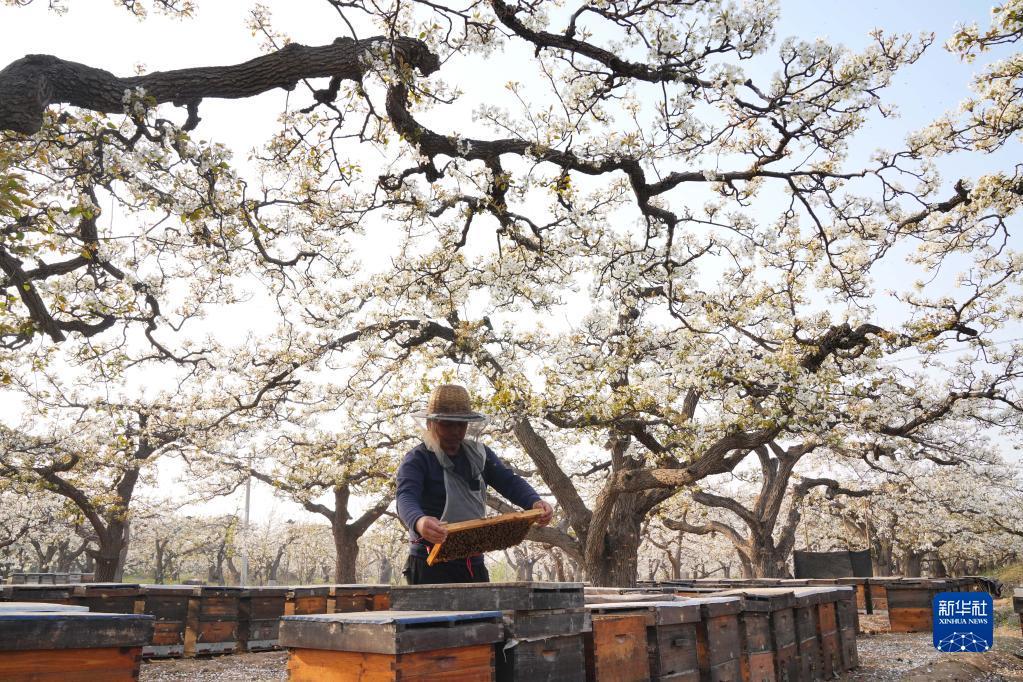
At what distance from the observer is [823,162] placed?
10.2 m

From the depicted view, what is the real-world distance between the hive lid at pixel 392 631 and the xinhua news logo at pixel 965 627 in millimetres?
9241

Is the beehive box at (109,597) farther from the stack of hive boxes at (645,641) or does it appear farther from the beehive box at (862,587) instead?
the beehive box at (862,587)

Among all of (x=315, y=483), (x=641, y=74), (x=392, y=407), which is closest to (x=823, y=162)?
(x=641, y=74)

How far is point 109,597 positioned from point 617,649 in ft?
25.6

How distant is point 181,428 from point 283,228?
37.0 feet

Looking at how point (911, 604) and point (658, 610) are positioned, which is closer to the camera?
point (658, 610)

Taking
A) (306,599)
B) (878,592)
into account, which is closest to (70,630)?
(306,599)

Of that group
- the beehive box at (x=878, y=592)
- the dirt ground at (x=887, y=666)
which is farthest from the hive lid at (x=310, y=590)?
the beehive box at (x=878, y=592)

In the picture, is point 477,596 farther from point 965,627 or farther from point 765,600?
point 965,627

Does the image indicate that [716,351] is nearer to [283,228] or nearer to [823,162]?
[823,162]

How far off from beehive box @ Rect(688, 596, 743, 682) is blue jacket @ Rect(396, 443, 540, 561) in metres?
2.05

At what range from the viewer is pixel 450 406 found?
468 centimetres

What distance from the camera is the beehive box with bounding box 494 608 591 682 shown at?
12.5 feet

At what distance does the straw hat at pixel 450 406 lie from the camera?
459cm
